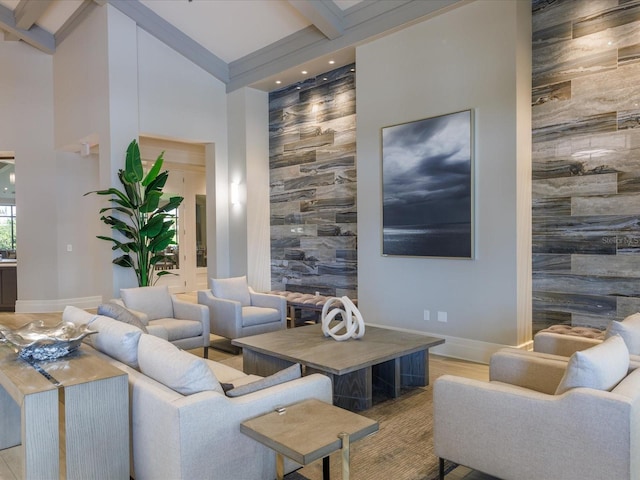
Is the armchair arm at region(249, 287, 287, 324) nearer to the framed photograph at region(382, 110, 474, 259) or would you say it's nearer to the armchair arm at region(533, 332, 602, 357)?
the framed photograph at region(382, 110, 474, 259)

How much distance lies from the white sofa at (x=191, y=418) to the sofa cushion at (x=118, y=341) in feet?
0.15

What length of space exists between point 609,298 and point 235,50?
6.53 meters

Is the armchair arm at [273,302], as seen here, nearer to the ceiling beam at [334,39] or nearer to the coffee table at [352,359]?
the coffee table at [352,359]

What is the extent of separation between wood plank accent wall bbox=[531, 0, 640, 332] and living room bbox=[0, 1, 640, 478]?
0.06 feet

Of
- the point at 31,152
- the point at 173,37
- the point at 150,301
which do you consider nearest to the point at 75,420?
the point at 150,301

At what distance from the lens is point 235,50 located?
763 cm

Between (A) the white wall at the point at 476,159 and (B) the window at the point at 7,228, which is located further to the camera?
(B) the window at the point at 7,228

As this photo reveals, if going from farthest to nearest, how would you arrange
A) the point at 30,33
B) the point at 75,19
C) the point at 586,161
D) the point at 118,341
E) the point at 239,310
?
the point at 30,33, the point at 75,19, the point at 239,310, the point at 586,161, the point at 118,341

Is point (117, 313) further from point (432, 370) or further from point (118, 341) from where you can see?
point (432, 370)

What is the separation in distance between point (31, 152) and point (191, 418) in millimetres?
8389

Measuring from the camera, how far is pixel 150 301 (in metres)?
5.16

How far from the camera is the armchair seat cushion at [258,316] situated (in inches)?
213

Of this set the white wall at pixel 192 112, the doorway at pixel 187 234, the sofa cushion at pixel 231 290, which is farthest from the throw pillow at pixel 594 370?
the doorway at pixel 187 234

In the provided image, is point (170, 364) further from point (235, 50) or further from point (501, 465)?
point (235, 50)
